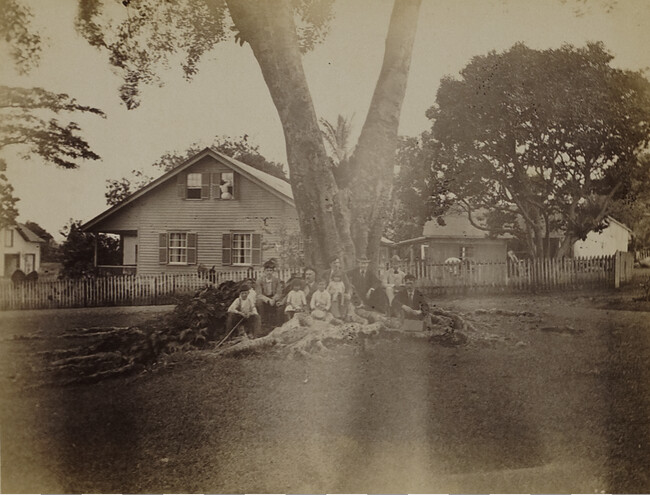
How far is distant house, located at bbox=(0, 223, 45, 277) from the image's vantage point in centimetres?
228

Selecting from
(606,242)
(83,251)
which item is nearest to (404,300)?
(606,242)

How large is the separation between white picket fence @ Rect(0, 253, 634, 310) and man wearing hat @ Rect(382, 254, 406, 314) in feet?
0.16

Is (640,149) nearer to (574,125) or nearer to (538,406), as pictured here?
(574,125)

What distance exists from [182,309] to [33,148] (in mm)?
1067

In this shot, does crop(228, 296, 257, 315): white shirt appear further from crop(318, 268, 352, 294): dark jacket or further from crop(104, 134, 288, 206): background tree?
crop(104, 134, 288, 206): background tree

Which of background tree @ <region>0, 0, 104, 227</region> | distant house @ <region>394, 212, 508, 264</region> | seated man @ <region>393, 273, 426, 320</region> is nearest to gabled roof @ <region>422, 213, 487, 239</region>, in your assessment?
distant house @ <region>394, 212, 508, 264</region>

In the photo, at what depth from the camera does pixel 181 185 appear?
2336 mm

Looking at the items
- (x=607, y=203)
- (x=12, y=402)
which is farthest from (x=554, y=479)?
(x=12, y=402)

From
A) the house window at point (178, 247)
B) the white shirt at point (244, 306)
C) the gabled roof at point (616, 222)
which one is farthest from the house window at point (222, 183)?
the gabled roof at point (616, 222)

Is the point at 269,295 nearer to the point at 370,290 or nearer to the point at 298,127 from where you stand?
the point at 370,290

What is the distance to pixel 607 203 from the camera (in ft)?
7.98

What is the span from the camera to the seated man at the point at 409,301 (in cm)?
230

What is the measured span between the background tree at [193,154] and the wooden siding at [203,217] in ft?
0.21

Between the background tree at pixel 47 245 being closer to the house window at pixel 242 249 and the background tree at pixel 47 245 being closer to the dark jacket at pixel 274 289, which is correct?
the house window at pixel 242 249
